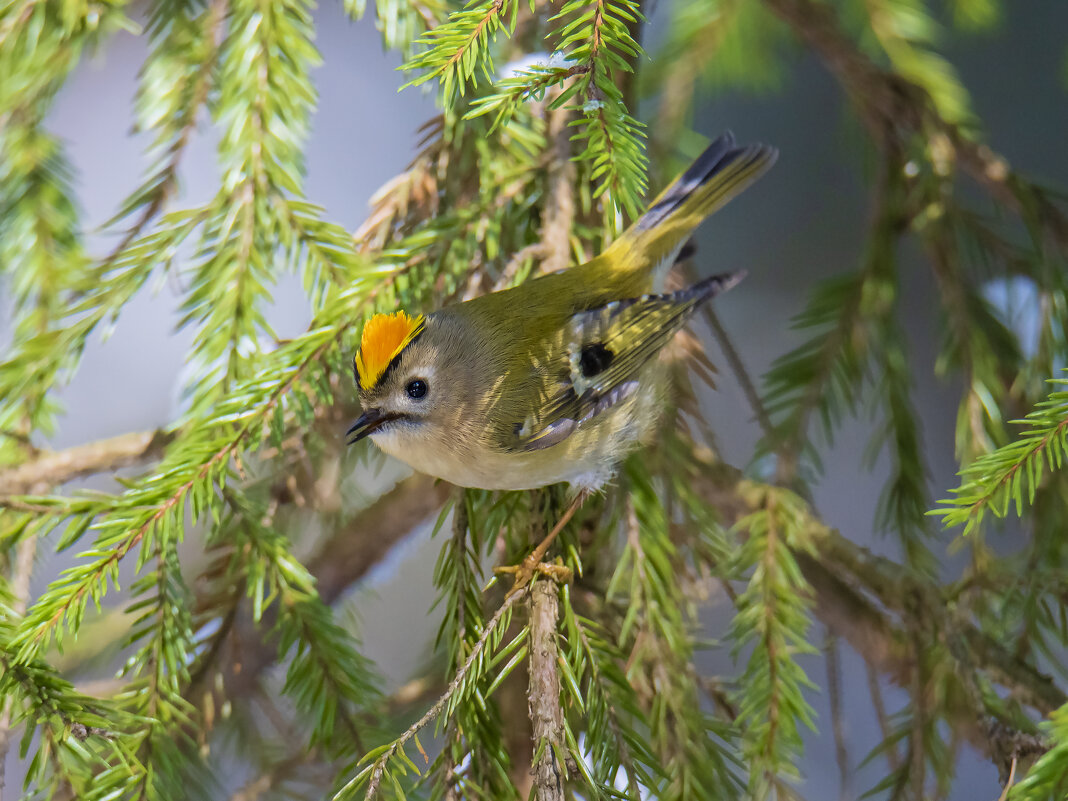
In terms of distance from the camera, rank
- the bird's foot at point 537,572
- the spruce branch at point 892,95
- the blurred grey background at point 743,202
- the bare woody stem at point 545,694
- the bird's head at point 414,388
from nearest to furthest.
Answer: the bare woody stem at point 545,694 → the bird's foot at point 537,572 → the bird's head at point 414,388 → the spruce branch at point 892,95 → the blurred grey background at point 743,202

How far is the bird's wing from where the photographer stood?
1.06 m

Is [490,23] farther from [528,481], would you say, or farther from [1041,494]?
[1041,494]

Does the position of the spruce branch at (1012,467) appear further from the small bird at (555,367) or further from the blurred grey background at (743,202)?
the blurred grey background at (743,202)

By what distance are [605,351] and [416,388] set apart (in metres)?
0.23

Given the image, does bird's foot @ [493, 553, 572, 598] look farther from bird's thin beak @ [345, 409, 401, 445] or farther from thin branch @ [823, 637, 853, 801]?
thin branch @ [823, 637, 853, 801]

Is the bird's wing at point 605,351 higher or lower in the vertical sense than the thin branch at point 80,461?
higher

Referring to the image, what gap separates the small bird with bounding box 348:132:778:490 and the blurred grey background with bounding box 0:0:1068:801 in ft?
2.71

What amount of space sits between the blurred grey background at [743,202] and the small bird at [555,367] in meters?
0.82

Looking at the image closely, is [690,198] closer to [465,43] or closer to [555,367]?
[555,367]

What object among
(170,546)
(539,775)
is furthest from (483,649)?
(170,546)

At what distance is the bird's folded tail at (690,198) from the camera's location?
1.13m

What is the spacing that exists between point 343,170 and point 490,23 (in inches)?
58.9

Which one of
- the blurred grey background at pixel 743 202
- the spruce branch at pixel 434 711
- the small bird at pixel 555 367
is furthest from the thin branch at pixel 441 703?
the blurred grey background at pixel 743 202

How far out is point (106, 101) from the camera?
203 centimetres
